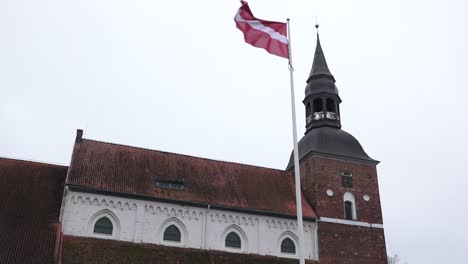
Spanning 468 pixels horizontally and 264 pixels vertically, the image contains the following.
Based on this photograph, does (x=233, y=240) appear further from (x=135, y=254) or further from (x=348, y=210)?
(x=348, y=210)

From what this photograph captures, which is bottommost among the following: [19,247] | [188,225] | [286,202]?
[19,247]

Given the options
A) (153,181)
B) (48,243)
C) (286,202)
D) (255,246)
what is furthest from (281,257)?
(48,243)

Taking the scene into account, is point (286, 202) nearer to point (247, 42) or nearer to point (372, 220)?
point (372, 220)

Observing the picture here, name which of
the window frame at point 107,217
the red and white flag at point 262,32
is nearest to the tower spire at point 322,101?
the window frame at point 107,217

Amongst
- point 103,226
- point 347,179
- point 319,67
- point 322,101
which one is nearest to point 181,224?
point 103,226

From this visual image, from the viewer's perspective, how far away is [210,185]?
33.2 m

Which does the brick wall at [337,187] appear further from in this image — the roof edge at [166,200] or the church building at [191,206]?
the roof edge at [166,200]

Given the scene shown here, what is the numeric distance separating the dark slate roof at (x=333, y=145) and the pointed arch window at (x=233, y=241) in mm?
8650

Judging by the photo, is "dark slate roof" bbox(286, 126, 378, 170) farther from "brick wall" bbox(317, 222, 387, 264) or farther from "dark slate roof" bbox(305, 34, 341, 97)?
"brick wall" bbox(317, 222, 387, 264)

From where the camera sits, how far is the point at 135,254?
1077 inches

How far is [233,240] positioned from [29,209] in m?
12.5

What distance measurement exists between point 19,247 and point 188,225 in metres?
9.69

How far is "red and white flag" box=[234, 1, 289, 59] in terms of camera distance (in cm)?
1888

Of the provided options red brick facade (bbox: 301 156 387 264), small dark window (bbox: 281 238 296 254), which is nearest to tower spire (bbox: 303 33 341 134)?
red brick facade (bbox: 301 156 387 264)
